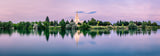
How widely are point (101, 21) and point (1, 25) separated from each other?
68353 mm

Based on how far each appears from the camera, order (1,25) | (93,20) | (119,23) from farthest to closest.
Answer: (119,23)
(93,20)
(1,25)

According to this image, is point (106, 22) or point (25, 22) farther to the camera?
point (106, 22)

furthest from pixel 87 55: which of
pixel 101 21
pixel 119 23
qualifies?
pixel 119 23

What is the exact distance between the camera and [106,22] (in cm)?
10388

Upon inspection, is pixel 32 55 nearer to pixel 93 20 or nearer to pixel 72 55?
pixel 72 55

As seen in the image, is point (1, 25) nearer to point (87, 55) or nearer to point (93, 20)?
point (93, 20)

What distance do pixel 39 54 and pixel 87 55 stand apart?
3.98 metres

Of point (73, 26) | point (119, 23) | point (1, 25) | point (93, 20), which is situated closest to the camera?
point (73, 26)

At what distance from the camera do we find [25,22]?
89.3 metres

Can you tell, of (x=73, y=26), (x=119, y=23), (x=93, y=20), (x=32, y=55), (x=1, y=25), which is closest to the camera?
(x=32, y=55)

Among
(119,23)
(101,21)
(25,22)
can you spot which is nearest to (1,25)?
(25,22)

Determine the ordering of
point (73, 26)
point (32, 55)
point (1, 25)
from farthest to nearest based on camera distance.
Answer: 1. point (1, 25)
2. point (73, 26)
3. point (32, 55)

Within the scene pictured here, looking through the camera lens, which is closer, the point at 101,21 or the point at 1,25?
the point at 1,25

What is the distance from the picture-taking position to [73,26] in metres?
77.6
